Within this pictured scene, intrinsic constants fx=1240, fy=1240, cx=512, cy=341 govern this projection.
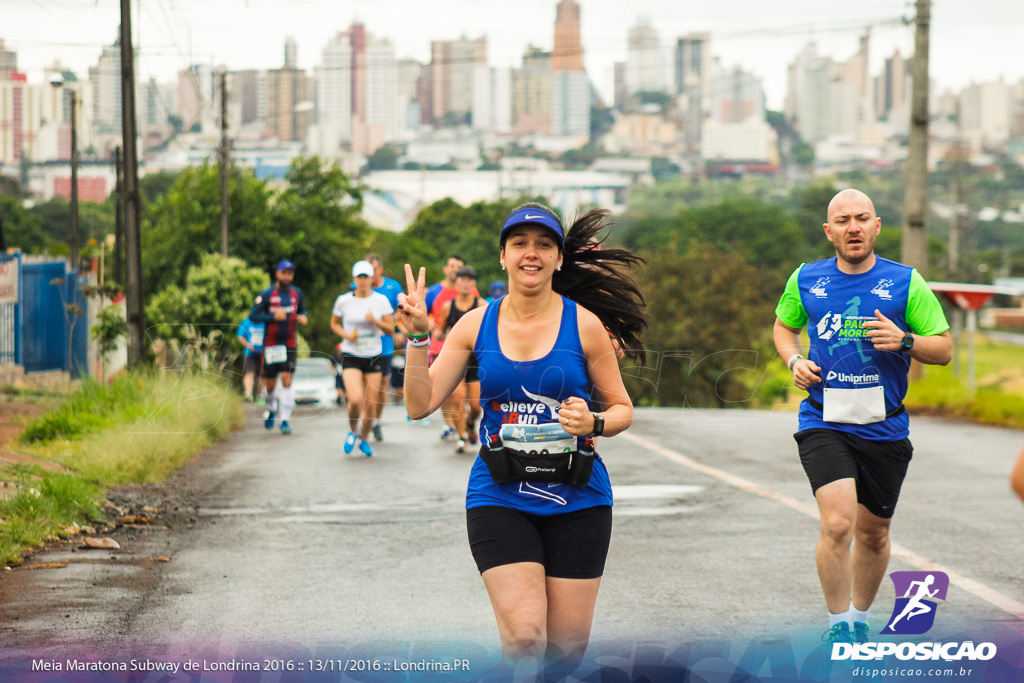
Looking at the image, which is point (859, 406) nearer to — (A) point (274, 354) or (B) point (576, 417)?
(B) point (576, 417)

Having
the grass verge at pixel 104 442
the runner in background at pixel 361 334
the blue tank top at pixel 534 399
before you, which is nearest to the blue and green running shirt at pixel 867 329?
the blue tank top at pixel 534 399

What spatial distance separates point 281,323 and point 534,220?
1055 centimetres

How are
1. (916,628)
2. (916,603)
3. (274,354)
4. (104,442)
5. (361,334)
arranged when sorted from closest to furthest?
(916,628) → (916,603) → (104,442) → (361,334) → (274,354)

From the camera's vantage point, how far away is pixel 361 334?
1218 cm

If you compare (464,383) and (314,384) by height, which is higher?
(464,383)

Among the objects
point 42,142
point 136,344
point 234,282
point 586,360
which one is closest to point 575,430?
point 586,360

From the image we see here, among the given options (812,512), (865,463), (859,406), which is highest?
(859,406)

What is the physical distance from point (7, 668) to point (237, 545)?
3.03 metres

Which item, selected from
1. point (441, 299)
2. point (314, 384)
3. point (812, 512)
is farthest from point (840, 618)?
point (314, 384)

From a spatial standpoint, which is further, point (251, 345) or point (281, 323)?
point (251, 345)

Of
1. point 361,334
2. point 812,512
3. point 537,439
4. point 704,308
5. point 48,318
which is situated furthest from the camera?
point 704,308

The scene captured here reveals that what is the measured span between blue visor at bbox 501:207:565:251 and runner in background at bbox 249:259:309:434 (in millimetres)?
9919

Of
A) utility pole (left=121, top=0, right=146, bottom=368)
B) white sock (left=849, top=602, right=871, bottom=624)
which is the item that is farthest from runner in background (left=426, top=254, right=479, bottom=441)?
white sock (left=849, top=602, right=871, bottom=624)

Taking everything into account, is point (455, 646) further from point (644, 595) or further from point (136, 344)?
point (136, 344)
